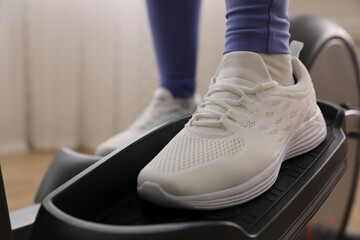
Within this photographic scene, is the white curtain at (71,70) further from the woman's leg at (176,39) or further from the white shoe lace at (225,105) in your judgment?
the white shoe lace at (225,105)

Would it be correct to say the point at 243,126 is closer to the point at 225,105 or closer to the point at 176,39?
the point at 225,105

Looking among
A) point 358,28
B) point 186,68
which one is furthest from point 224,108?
point 358,28

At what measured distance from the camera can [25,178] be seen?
5.33 ft

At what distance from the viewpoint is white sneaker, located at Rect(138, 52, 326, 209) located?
426 millimetres

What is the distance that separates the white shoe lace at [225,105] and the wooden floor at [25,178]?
3.34 feet

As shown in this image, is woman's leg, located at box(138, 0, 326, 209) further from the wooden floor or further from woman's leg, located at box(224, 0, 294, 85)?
the wooden floor

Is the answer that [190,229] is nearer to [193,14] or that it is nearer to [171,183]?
[171,183]

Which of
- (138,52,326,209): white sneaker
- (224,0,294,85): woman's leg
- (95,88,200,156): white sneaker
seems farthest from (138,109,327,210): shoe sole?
(95,88,200,156): white sneaker

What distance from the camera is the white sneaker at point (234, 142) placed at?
1.40ft

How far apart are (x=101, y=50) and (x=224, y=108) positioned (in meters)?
1.60

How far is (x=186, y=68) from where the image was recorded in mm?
994

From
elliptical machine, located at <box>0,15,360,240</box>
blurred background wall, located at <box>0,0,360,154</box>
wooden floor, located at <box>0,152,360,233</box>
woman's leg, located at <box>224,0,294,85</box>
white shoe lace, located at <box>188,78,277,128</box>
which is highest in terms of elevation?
woman's leg, located at <box>224,0,294,85</box>

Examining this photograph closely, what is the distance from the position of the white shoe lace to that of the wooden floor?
40.1 inches

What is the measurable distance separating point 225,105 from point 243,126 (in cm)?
4
